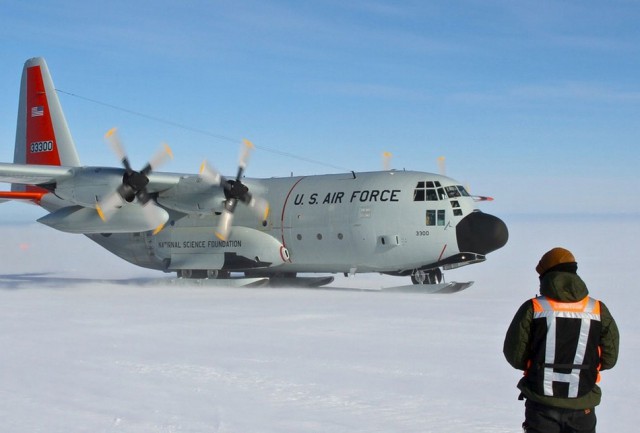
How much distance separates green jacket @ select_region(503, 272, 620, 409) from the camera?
398 centimetres

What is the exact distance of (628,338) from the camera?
10.6 m

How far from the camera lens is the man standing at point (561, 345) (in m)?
4.00

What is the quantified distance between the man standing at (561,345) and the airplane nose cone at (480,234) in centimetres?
1315

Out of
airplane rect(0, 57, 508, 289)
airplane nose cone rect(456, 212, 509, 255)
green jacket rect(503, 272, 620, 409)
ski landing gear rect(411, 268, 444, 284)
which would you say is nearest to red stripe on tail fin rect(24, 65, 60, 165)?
airplane rect(0, 57, 508, 289)

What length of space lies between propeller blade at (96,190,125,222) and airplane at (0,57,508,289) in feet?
0.08

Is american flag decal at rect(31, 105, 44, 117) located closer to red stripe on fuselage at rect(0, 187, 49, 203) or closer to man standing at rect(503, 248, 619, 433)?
red stripe on fuselage at rect(0, 187, 49, 203)

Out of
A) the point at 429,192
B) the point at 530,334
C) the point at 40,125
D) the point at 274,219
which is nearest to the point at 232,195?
the point at 274,219

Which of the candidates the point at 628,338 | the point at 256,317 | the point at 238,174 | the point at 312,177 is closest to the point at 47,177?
the point at 238,174

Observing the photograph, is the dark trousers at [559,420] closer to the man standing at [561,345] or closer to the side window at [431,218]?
the man standing at [561,345]

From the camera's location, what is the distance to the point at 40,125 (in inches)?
914

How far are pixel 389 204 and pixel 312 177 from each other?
2.82 metres

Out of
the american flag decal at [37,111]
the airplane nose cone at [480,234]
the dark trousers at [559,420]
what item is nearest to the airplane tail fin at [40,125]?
the american flag decal at [37,111]

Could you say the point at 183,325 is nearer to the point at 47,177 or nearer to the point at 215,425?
the point at 215,425

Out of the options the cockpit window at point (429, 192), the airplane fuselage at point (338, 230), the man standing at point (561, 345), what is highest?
the cockpit window at point (429, 192)
